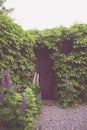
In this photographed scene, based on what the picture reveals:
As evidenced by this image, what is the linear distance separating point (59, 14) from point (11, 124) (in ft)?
108

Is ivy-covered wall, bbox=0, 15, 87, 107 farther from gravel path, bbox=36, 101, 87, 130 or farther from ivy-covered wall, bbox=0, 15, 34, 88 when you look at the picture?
gravel path, bbox=36, 101, 87, 130

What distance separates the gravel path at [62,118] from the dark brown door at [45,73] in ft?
4.84

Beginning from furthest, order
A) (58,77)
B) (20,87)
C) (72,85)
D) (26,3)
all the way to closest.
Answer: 1. (26,3)
2. (58,77)
3. (72,85)
4. (20,87)

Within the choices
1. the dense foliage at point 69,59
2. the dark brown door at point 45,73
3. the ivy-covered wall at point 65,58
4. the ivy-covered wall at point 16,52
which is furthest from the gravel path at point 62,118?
the dark brown door at point 45,73

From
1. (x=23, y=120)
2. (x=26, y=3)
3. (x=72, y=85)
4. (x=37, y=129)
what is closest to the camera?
(x=23, y=120)

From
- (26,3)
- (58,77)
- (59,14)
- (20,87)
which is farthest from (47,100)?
(59,14)

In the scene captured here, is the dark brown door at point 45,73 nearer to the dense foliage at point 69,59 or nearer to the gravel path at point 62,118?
the dense foliage at point 69,59

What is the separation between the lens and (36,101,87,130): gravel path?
4639 mm

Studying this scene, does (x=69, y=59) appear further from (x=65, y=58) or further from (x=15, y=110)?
(x=15, y=110)

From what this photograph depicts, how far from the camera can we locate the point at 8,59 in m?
5.21

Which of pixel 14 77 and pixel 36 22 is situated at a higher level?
pixel 36 22

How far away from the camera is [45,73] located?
789 cm

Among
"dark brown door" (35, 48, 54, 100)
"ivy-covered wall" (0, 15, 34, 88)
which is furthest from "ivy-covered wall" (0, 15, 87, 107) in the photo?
"dark brown door" (35, 48, 54, 100)

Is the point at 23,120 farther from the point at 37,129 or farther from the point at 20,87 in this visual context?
the point at 20,87
